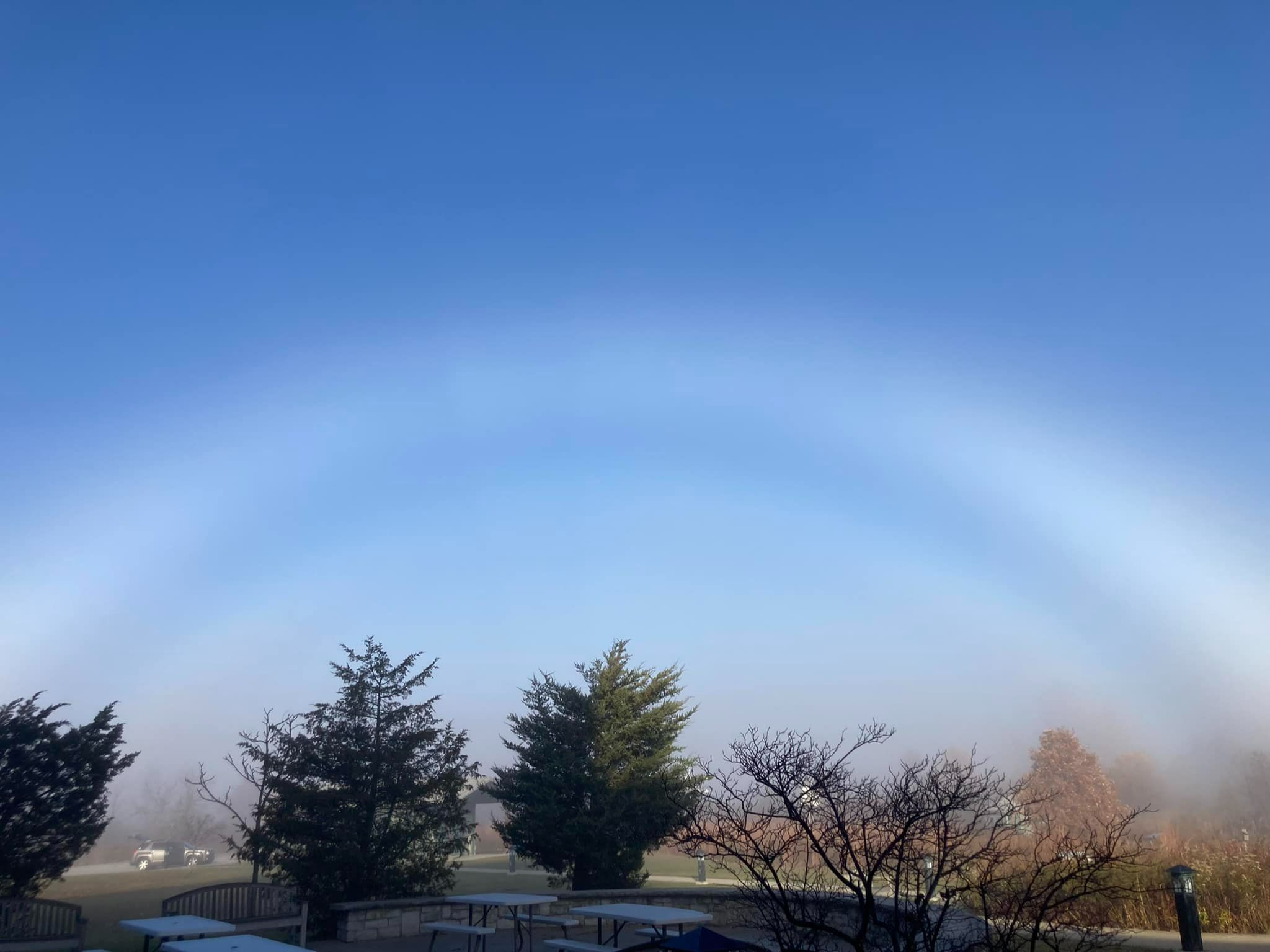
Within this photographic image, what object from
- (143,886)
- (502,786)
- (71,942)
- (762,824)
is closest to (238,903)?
(71,942)

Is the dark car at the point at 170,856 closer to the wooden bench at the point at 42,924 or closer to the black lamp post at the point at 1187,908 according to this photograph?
the wooden bench at the point at 42,924

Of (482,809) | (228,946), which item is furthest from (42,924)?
(482,809)

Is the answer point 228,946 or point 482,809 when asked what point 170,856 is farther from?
point 228,946

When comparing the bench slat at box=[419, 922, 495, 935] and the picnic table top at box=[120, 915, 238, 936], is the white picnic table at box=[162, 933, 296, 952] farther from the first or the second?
the bench slat at box=[419, 922, 495, 935]

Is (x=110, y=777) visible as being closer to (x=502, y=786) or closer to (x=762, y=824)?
(x=502, y=786)

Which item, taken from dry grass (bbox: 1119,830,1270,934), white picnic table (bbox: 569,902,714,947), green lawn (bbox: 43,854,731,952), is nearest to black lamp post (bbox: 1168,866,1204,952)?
dry grass (bbox: 1119,830,1270,934)
